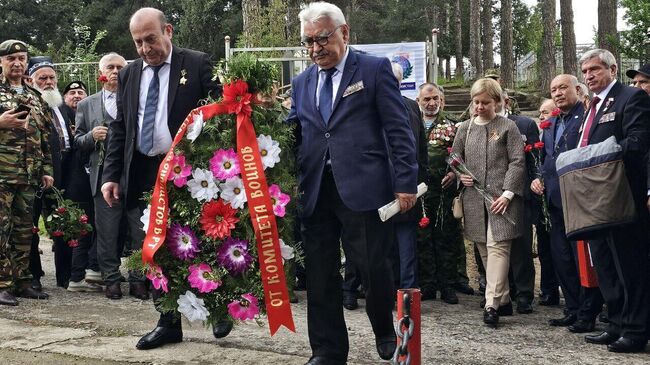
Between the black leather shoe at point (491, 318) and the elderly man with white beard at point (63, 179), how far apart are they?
12.4 feet

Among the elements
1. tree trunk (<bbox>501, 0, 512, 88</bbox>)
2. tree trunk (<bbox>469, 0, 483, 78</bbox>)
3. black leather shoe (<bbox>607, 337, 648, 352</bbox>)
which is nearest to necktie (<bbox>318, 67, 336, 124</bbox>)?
black leather shoe (<bbox>607, 337, 648, 352</bbox>)

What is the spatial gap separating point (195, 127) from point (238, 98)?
0.30 metres

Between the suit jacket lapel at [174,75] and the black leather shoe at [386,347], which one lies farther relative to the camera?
the suit jacket lapel at [174,75]

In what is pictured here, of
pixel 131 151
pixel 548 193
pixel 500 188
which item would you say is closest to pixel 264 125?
pixel 131 151

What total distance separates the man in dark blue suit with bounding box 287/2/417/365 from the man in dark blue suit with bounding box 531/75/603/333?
2.13 m

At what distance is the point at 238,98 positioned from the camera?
5.05 m

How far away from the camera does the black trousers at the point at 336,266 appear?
4.93 metres

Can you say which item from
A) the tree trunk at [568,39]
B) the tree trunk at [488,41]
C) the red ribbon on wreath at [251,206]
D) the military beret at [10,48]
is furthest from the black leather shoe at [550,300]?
the tree trunk at [488,41]

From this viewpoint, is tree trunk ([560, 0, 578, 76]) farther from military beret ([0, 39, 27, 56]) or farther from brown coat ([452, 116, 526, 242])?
military beret ([0, 39, 27, 56])

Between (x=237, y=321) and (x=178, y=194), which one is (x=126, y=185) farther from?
(x=237, y=321)

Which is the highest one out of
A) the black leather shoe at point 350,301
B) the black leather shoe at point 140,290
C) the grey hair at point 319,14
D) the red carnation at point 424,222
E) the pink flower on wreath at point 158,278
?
the grey hair at point 319,14

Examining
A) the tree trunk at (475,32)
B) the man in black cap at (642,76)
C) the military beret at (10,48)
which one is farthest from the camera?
the tree trunk at (475,32)

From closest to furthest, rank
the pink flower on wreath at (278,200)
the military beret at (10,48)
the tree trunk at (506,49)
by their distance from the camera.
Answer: the pink flower on wreath at (278,200)
the military beret at (10,48)
the tree trunk at (506,49)

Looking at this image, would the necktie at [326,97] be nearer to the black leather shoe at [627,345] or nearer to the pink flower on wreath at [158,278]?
the pink flower on wreath at [158,278]
